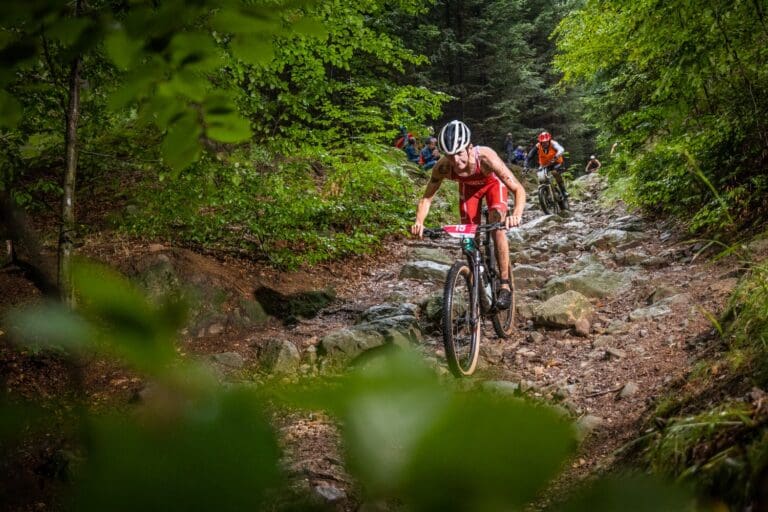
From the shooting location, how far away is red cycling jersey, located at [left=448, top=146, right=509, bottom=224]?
4.89 metres

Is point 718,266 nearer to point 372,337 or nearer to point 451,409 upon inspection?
point 372,337

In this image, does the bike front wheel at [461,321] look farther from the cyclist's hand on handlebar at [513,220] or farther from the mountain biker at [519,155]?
the mountain biker at [519,155]

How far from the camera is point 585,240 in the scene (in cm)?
905

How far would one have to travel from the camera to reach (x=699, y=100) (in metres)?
5.81

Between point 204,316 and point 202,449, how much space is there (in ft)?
18.2

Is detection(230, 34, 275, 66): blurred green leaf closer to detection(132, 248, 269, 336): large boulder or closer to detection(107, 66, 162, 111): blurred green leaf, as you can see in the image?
detection(107, 66, 162, 111): blurred green leaf

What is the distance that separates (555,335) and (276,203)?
12.6 feet

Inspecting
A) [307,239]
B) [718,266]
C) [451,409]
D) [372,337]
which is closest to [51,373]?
[372,337]

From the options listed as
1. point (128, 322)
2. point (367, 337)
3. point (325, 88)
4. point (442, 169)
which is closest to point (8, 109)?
point (128, 322)

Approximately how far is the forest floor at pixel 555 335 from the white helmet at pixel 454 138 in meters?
1.99

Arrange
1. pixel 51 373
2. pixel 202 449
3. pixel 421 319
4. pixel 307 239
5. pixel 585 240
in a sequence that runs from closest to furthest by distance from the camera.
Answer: pixel 202 449 < pixel 51 373 < pixel 421 319 < pixel 307 239 < pixel 585 240

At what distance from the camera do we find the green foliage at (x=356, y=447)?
469mm

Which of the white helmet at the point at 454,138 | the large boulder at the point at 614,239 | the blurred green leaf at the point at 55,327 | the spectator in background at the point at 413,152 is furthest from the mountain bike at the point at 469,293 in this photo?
the spectator in background at the point at 413,152

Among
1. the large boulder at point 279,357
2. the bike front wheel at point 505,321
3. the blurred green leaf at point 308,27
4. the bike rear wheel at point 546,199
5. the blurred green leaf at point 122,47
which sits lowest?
the large boulder at point 279,357
